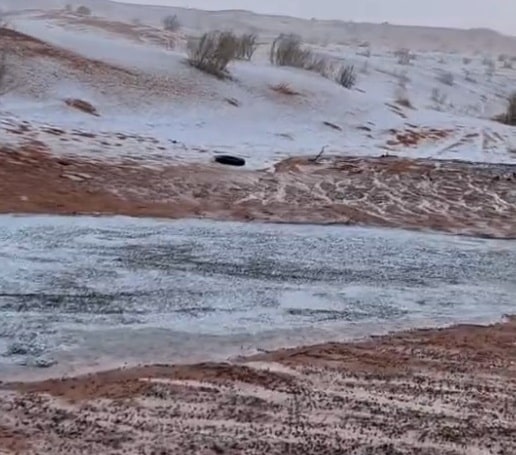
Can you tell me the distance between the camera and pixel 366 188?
58.2 ft

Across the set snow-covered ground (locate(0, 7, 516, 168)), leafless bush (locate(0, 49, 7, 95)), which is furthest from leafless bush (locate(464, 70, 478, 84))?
leafless bush (locate(0, 49, 7, 95))

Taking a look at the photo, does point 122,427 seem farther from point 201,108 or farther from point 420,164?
point 201,108

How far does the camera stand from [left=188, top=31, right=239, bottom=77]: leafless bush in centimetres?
2770

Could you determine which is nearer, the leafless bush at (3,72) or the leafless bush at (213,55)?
the leafless bush at (3,72)

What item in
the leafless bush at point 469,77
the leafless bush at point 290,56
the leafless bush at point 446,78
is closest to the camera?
the leafless bush at point 290,56

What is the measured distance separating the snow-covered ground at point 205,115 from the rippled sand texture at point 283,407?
10797 millimetres

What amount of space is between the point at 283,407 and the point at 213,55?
74.1ft

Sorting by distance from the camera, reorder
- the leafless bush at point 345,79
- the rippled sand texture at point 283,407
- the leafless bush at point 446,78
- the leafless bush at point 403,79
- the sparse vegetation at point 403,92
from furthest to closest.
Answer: the leafless bush at point 446,78 < the leafless bush at point 403,79 < the leafless bush at point 345,79 < the sparse vegetation at point 403,92 < the rippled sand texture at point 283,407

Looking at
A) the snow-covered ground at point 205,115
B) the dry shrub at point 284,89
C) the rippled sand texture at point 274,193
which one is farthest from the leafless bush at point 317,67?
the rippled sand texture at point 274,193

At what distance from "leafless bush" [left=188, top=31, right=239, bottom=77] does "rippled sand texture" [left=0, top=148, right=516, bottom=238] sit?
8.52m

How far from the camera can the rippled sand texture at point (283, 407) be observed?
5762 millimetres

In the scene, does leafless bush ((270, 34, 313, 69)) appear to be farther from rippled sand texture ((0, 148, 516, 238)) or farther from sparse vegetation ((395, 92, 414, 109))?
rippled sand texture ((0, 148, 516, 238))

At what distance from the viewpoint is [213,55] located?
28.2 meters

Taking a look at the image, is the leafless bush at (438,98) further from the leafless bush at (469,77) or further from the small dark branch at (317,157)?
the small dark branch at (317,157)
